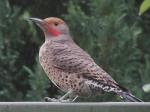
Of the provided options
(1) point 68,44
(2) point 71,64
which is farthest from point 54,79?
(1) point 68,44

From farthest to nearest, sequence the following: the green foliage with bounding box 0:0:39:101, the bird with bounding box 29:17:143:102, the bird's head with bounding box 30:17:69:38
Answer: the green foliage with bounding box 0:0:39:101, the bird's head with bounding box 30:17:69:38, the bird with bounding box 29:17:143:102

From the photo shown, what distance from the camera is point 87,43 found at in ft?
22.5

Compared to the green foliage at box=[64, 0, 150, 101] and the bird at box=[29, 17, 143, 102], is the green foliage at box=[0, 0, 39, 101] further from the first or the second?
the bird at box=[29, 17, 143, 102]

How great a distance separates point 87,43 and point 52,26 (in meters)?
1.65

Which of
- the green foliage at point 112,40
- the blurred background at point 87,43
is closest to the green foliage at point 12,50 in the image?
the blurred background at point 87,43

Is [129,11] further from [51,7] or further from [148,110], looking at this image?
[148,110]

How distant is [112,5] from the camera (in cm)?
687

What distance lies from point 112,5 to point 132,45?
1.54ft

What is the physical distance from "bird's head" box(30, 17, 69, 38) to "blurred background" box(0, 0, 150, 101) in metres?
1.15

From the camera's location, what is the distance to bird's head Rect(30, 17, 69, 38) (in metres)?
5.24

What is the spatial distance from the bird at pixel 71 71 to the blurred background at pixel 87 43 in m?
1.24

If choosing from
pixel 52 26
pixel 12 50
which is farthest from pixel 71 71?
pixel 12 50

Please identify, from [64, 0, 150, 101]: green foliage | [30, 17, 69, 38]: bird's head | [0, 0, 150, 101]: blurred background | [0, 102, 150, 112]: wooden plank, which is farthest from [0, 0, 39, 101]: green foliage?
[0, 102, 150, 112]: wooden plank

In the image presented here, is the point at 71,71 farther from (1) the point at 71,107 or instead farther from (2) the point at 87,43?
(2) the point at 87,43
